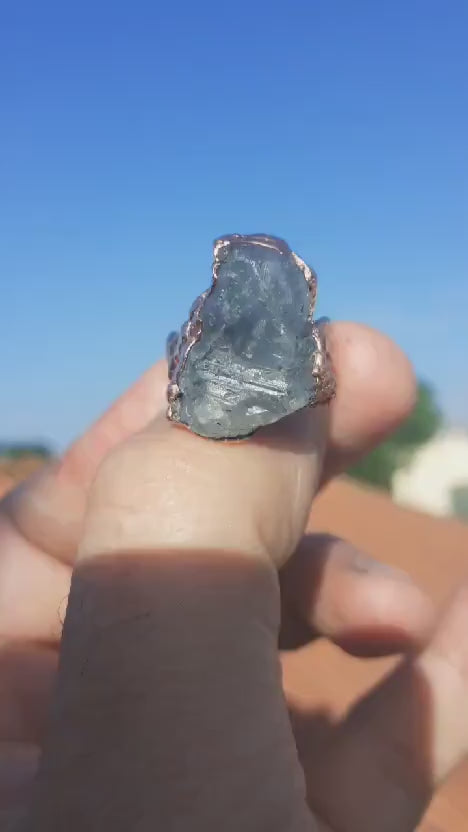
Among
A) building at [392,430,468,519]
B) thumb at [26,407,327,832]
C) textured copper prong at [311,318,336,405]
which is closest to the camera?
thumb at [26,407,327,832]

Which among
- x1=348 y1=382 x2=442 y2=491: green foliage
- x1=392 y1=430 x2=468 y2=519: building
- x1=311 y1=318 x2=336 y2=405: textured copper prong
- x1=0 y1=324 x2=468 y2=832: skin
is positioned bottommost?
x1=392 y1=430 x2=468 y2=519: building

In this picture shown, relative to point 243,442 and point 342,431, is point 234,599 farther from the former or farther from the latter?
point 342,431

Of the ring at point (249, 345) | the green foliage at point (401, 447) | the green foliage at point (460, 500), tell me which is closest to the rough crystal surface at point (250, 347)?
the ring at point (249, 345)

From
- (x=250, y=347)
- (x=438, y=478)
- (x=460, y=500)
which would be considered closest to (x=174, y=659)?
(x=250, y=347)

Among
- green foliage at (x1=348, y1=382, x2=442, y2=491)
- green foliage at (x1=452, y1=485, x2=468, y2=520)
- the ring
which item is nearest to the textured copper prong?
the ring

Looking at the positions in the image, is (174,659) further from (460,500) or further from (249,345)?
(460,500)

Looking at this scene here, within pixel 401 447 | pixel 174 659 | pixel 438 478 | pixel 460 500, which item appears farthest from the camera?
pixel 438 478

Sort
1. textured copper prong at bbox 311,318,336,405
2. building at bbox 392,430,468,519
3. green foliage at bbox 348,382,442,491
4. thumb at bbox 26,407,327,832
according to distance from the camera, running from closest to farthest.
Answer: thumb at bbox 26,407,327,832
textured copper prong at bbox 311,318,336,405
green foliage at bbox 348,382,442,491
building at bbox 392,430,468,519

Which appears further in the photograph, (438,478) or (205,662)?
(438,478)

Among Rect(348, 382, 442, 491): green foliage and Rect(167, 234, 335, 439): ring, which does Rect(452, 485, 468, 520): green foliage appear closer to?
Rect(348, 382, 442, 491): green foliage
